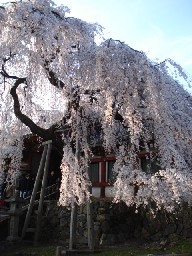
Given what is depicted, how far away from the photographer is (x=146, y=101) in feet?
30.0

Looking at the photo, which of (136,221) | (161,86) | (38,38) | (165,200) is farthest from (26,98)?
(136,221)

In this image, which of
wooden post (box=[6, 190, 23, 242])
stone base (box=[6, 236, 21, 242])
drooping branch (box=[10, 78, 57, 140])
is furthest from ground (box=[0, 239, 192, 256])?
drooping branch (box=[10, 78, 57, 140])

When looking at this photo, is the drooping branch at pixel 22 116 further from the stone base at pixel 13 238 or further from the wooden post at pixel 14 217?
the stone base at pixel 13 238

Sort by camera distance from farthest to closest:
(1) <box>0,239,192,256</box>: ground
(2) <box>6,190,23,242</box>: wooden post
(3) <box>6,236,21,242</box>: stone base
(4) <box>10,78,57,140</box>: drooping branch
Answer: (2) <box>6,190,23,242</box>: wooden post
(3) <box>6,236,21,242</box>: stone base
(4) <box>10,78,57,140</box>: drooping branch
(1) <box>0,239,192,256</box>: ground

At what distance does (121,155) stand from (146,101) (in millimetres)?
1818

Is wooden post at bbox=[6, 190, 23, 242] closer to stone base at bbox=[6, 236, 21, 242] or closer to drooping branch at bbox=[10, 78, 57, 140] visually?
stone base at bbox=[6, 236, 21, 242]

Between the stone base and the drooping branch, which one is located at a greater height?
the drooping branch

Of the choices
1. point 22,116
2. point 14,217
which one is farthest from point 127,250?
point 14,217

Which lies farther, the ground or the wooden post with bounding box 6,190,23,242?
the wooden post with bounding box 6,190,23,242

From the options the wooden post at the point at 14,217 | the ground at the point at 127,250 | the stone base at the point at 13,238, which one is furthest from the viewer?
the wooden post at the point at 14,217

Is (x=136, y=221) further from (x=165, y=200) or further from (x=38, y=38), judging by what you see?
(x=38, y=38)

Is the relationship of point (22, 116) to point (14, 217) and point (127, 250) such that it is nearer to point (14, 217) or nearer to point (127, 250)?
point (127, 250)

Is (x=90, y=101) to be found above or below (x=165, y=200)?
above

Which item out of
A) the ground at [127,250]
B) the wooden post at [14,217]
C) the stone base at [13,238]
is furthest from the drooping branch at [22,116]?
the stone base at [13,238]
